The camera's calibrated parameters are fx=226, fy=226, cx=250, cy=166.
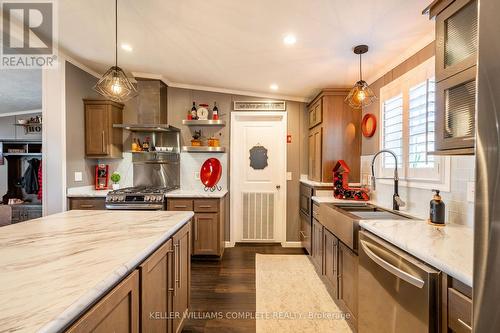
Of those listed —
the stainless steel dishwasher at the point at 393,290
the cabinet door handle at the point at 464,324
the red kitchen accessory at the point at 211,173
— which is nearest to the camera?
the cabinet door handle at the point at 464,324

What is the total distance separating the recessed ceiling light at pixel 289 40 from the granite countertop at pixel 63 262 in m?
1.92

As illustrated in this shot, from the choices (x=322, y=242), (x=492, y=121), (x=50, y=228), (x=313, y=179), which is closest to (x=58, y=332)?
(x=50, y=228)

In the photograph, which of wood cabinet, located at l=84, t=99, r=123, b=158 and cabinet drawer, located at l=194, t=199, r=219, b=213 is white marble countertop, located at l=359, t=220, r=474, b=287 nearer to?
cabinet drawer, located at l=194, t=199, r=219, b=213

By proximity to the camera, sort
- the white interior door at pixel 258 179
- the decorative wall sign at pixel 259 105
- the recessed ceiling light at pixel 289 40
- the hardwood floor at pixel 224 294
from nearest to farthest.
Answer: the hardwood floor at pixel 224 294 < the recessed ceiling light at pixel 289 40 < the decorative wall sign at pixel 259 105 < the white interior door at pixel 258 179

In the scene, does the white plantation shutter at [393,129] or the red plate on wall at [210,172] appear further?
the red plate on wall at [210,172]

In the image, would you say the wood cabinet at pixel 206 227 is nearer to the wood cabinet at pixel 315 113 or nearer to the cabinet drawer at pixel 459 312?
the wood cabinet at pixel 315 113

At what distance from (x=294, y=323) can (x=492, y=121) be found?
6.78ft

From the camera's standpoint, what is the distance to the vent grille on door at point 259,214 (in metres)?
4.00


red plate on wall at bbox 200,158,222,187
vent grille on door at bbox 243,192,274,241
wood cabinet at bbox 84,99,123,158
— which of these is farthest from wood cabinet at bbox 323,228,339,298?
wood cabinet at bbox 84,99,123,158

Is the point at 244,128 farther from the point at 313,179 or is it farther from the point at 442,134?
the point at 442,134

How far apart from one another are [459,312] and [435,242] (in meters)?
0.38

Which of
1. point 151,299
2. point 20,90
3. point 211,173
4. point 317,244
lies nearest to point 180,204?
point 211,173

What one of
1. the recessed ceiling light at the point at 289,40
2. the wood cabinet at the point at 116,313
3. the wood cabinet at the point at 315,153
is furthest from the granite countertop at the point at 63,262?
the wood cabinet at the point at 315,153

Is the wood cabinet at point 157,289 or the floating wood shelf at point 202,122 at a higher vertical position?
the floating wood shelf at point 202,122
